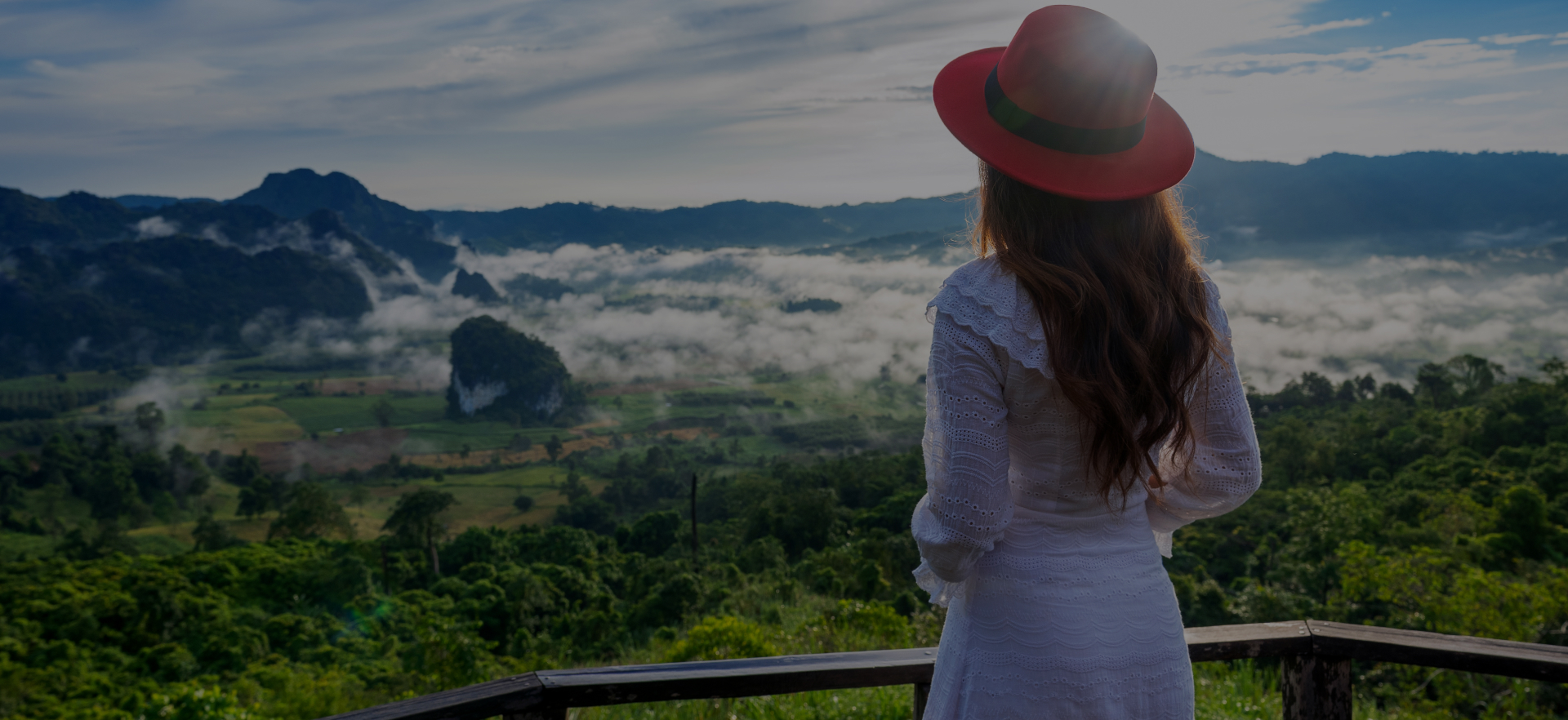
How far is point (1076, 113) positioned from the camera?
98cm

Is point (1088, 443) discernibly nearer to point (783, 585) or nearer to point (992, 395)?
point (992, 395)

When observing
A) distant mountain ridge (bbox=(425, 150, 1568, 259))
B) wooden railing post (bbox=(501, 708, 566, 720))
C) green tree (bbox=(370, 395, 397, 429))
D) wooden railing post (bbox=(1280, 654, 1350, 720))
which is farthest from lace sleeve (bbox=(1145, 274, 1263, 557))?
distant mountain ridge (bbox=(425, 150, 1568, 259))

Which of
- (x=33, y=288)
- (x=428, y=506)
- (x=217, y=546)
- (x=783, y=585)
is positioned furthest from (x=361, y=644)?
(x=33, y=288)

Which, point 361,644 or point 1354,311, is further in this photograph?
point 1354,311

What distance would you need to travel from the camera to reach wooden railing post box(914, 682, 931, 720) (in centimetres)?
168

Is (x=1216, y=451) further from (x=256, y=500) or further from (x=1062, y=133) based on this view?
(x=256, y=500)

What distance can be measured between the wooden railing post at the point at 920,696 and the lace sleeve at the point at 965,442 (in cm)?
83

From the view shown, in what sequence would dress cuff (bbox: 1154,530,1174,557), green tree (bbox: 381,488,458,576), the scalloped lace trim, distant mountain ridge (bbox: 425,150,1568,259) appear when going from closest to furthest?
the scalloped lace trim → dress cuff (bbox: 1154,530,1174,557) → green tree (bbox: 381,488,458,576) → distant mountain ridge (bbox: 425,150,1568,259)

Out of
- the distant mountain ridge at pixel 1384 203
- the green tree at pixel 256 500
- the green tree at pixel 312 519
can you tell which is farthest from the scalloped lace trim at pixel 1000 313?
the distant mountain ridge at pixel 1384 203

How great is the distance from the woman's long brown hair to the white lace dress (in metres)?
0.03

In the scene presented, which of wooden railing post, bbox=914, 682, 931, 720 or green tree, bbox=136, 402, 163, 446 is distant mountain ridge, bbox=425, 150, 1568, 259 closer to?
green tree, bbox=136, 402, 163, 446

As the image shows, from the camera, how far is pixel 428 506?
29766mm

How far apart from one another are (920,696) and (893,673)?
149mm

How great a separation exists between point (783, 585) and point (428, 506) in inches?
832
